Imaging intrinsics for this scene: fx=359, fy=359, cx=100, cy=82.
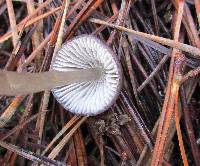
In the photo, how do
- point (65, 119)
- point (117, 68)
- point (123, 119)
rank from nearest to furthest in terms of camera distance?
point (117, 68)
point (123, 119)
point (65, 119)

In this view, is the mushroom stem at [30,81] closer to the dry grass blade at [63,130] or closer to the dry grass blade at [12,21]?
the dry grass blade at [63,130]

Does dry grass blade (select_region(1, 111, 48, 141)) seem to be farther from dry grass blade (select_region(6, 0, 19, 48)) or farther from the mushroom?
dry grass blade (select_region(6, 0, 19, 48))

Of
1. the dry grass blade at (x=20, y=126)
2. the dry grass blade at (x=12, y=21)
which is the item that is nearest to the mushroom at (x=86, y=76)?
the dry grass blade at (x=20, y=126)

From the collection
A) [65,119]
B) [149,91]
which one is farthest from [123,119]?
[65,119]

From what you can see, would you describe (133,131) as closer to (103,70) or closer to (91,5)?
(103,70)

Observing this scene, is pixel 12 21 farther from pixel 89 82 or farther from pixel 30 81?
pixel 30 81

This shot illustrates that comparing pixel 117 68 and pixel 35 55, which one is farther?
pixel 35 55

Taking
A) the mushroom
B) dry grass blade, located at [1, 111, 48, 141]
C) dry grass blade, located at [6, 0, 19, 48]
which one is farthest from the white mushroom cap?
dry grass blade, located at [6, 0, 19, 48]
